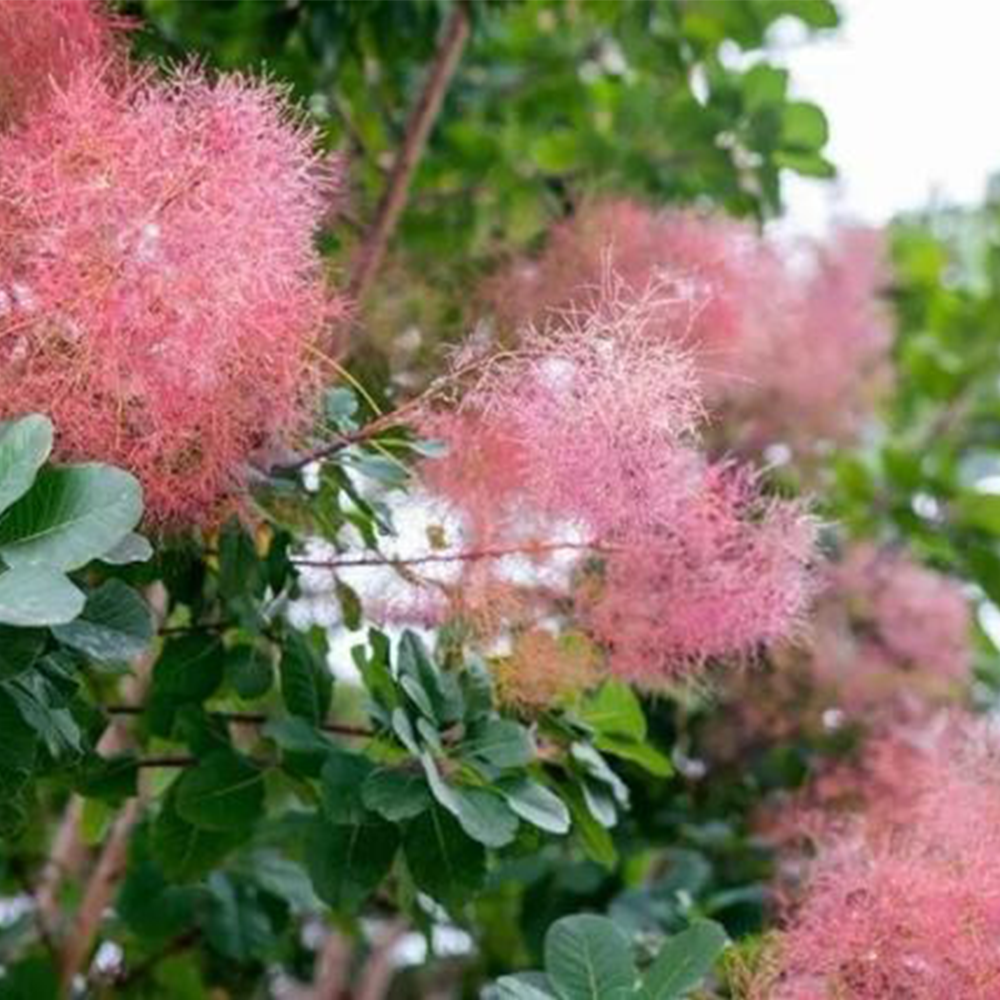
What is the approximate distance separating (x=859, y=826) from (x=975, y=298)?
1.58 metres

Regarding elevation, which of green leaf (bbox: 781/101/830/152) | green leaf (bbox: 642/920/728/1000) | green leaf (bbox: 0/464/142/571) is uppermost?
green leaf (bbox: 0/464/142/571)

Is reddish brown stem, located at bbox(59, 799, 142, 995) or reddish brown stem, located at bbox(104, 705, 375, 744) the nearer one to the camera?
reddish brown stem, located at bbox(104, 705, 375, 744)

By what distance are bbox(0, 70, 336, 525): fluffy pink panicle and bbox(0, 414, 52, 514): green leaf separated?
6cm

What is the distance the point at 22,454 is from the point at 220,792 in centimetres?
55

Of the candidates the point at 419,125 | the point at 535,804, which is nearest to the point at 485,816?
the point at 535,804

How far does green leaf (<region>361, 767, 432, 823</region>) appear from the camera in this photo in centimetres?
141

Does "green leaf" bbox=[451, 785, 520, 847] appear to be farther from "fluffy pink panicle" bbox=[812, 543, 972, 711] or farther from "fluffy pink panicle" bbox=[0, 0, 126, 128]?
"fluffy pink panicle" bbox=[812, 543, 972, 711]

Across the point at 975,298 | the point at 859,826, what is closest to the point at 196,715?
the point at 859,826

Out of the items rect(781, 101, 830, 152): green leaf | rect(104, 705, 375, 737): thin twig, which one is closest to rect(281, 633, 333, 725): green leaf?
rect(104, 705, 375, 737): thin twig

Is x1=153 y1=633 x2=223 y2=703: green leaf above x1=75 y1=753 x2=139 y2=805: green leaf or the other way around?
above

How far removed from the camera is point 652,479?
4.26ft

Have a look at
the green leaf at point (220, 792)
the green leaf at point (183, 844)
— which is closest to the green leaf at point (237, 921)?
the green leaf at point (183, 844)

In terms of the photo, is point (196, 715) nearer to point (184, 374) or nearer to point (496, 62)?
point (184, 374)

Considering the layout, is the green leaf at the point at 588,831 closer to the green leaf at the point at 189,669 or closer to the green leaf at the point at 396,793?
the green leaf at the point at 396,793
